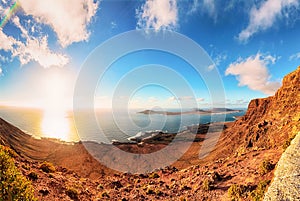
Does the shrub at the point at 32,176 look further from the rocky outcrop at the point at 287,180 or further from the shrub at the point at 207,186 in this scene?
the rocky outcrop at the point at 287,180

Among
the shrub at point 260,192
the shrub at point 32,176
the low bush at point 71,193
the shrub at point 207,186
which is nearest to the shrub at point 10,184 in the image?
the shrub at point 32,176

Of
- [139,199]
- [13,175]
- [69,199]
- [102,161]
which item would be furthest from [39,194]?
[102,161]

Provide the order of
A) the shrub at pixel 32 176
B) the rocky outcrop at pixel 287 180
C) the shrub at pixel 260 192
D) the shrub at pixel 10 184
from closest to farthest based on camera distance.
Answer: the shrub at pixel 10 184, the rocky outcrop at pixel 287 180, the shrub at pixel 260 192, the shrub at pixel 32 176

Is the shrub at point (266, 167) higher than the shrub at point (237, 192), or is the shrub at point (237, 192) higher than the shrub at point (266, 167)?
the shrub at point (266, 167)

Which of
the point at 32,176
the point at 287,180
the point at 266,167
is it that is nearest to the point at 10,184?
the point at 32,176

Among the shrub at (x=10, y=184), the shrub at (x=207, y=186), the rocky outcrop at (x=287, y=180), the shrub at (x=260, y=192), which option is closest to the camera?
the shrub at (x=10, y=184)

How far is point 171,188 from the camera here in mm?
19484

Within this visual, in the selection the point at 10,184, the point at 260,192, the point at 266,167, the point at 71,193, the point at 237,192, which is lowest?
the point at 237,192

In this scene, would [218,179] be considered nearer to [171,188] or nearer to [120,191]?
[171,188]

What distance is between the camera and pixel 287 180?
9.95 meters

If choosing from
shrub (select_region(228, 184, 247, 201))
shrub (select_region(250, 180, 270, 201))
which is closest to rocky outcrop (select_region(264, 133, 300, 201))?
shrub (select_region(250, 180, 270, 201))

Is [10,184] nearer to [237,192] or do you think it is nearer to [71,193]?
[71,193]

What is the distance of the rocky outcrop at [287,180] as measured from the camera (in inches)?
355

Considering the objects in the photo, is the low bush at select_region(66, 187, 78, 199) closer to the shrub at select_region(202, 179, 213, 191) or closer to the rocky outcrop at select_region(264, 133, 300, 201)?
the shrub at select_region(202, 179, 213, 191)
